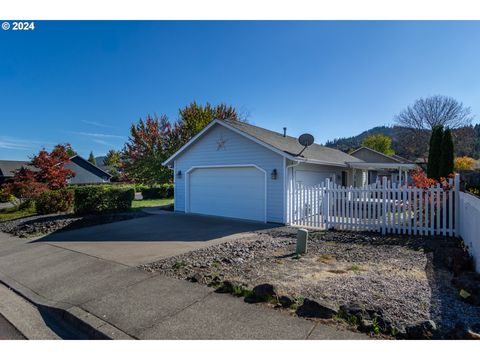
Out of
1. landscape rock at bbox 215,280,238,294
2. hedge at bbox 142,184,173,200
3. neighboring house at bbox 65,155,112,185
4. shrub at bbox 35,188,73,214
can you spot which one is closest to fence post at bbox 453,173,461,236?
landscape rock at bbox 215,280,238,294

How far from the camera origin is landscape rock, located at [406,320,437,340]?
2.71 m

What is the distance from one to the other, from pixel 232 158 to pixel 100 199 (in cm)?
719

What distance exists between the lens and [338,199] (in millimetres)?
8836

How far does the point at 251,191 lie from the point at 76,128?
22.7 m

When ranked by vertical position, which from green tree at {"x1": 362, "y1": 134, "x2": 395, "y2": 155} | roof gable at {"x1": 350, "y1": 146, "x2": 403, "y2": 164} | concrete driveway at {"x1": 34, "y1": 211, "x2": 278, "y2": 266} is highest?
green tree at {"x1": 362, "y1": 134, "x2": 395, "y2": 155}

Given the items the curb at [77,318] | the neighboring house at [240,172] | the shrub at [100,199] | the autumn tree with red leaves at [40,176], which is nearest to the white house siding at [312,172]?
the neighboring house at [240,172]

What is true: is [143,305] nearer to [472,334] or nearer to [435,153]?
[472,334]

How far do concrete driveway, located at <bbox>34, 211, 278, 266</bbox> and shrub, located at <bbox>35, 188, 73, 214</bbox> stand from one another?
5180mm

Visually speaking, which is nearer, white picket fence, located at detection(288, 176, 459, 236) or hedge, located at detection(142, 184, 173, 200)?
white picket fence, located at detection(288, 176, 459, 236)

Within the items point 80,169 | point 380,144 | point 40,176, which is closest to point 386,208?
point 40,176

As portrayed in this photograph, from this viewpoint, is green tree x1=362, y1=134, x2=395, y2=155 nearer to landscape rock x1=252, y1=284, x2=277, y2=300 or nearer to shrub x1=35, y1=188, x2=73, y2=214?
shrub x1=35, y1=188, x2=73, y2=214
